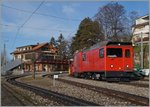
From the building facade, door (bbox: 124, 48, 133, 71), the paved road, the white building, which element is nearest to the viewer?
the paved road

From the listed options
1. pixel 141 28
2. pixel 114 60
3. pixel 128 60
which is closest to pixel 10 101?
pixel 114 60

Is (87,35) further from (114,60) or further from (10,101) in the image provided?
(10,101)

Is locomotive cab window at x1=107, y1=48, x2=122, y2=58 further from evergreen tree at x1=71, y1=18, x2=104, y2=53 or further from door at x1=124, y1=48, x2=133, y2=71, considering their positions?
evergreen tree at x1=71, y1=18, x2=104, y2=53

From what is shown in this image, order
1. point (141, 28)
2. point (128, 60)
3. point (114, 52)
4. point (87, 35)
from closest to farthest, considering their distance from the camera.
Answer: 1. point (114, 52)
2. point (128, 60)
3. point (87, 35)
4. point (141, 28)

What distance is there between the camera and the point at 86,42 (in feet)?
301

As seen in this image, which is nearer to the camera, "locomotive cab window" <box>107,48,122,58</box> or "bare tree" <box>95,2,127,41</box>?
"locomotive cab window" <box>107,48,122,58</box>

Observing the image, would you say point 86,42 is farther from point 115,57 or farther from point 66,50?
point 115,57

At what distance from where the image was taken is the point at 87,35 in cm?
8994

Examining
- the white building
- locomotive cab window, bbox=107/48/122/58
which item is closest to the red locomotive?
locomotive cab window, bbox=107/48/122/58

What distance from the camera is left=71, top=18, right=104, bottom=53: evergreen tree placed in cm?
8044

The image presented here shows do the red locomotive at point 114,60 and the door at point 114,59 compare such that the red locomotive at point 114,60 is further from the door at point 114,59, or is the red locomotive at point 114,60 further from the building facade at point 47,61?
the building facade at point 47,61

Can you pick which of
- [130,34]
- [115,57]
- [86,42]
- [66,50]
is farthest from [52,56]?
[115,57]

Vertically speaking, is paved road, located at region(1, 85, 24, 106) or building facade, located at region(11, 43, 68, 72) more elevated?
building facade, located at region(11, 43, 68, 72)

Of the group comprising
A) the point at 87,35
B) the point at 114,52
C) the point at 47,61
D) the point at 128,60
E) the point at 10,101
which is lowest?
the point at 10,101
